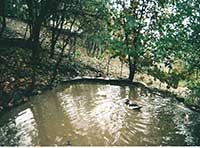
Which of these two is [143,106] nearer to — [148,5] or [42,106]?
[42,106]

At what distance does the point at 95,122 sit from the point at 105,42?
223 inches

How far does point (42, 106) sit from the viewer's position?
17297 millimetres

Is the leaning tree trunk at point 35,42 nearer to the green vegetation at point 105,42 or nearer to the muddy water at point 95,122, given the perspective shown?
the green vegetation at point 105,42

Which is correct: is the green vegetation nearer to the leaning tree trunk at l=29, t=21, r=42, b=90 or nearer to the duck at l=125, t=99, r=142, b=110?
the leaning tree trunk at l=29, t=21, r=42, b=90

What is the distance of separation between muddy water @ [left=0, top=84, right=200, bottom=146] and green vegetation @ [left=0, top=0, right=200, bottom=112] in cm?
110

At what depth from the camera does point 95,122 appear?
50.4ft

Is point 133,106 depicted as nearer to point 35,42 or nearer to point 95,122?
point 95,122

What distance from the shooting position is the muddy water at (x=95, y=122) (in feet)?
43.3

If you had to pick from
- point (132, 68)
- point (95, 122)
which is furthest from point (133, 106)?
point (132, 68)

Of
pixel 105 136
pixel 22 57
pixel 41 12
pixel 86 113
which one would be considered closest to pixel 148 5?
pixel 41 12

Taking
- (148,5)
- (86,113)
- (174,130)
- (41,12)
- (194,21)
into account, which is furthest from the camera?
(148,5)

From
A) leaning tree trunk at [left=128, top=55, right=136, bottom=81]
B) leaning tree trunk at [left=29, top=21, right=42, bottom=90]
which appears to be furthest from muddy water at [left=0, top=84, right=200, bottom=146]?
leaning tree trunk at [left=128, top=55, right=136, bottom=81]

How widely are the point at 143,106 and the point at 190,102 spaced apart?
3268 millimetres

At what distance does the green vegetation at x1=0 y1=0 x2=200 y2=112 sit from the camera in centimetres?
1828
